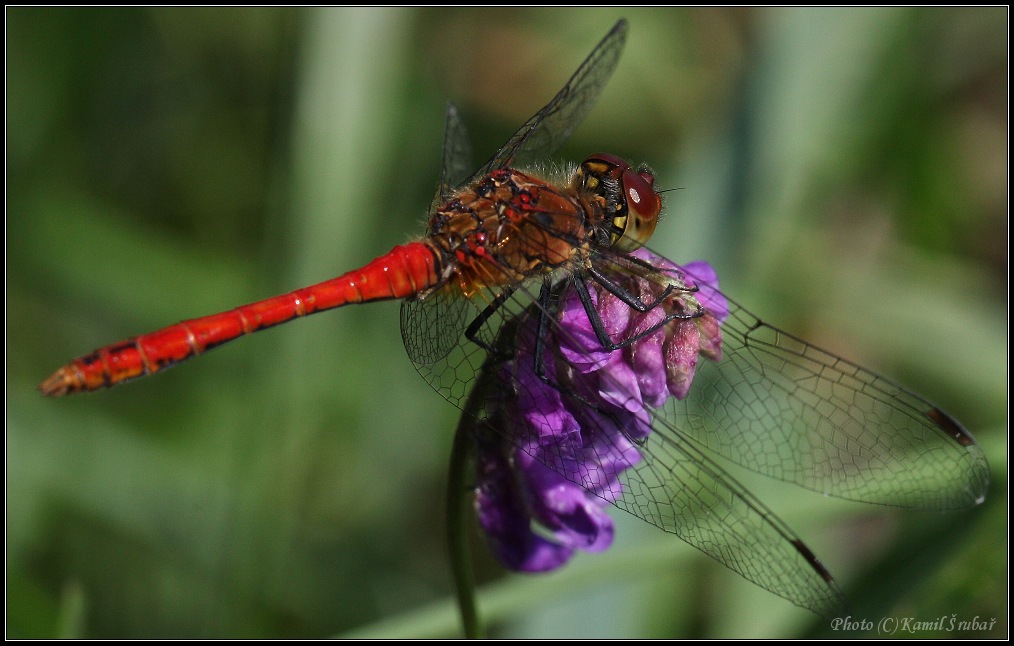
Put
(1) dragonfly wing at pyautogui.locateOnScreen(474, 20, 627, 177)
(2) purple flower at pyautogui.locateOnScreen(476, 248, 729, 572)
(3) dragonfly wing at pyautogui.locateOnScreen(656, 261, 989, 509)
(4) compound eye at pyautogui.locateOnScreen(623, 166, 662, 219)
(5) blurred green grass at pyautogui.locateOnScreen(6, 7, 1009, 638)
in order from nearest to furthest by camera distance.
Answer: (2) purple flower at pyautogui.locateOnScreen(476, 248, 729, 572)
(3) dragonfly wing at pyautogui.locateOnScreen(656, 261, 989, 509)
(4) compound eye at pyautogui.locateOnScreen(623, 166, 662, 219)
(1) dragonfly wing at pyautogui.locateOnScreen(474, 20, 627, 177)
(5) blurred green grass at pyautogui.locateOnScreen(6, 7, 1009, 638)

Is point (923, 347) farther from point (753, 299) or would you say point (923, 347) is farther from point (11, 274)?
point (11, 274)

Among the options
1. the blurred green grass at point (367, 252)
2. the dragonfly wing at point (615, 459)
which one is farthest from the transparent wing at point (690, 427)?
the blurred green grass at point (367, 252)

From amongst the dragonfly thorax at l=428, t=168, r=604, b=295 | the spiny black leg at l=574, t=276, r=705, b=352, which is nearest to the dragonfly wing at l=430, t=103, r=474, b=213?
the dragonfly thorax at l=428, t=168, r=604, b=295

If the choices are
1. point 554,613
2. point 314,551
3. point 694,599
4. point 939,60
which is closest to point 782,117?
point 939,60

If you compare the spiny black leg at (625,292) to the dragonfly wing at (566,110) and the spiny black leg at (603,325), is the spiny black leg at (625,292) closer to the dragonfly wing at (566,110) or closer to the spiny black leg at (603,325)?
the spiny black leg at (603,325)

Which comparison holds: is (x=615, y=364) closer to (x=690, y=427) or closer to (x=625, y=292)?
→ (x=625, y=292)

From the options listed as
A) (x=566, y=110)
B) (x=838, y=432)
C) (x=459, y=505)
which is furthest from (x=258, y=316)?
(x=838, y=432)

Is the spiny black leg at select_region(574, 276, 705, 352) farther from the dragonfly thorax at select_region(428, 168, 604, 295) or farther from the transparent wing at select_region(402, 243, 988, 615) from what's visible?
the dragonfly thorax at select_region(428, 168, 604, 295)
